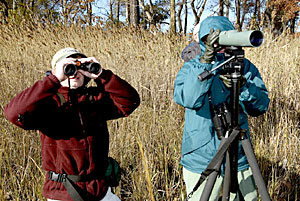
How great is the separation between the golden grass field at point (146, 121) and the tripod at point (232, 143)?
1.05 ft

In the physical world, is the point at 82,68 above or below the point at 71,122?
Answer: above

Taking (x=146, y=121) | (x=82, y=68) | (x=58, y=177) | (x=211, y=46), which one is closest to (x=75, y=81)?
(x=82, y=68)

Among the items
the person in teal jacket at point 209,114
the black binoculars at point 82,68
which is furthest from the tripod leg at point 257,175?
the black binoculars at point 82,68

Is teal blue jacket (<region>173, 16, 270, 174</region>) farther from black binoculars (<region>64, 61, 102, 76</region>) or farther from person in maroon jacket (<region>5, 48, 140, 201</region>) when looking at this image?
black binoculars (<region>64, 61, 102, 76</region>)

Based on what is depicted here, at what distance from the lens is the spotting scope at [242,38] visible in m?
1.00

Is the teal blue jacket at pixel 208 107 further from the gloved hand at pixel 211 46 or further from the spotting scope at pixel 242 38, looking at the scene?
the spotting scope at pixel 242 38

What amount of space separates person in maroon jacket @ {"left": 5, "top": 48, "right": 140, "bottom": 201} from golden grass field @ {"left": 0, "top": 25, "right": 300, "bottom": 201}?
0.76 feet

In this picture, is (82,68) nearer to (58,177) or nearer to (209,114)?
(58,177)

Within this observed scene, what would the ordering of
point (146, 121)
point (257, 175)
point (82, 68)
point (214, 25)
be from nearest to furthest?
point (257, 175) → point (82, 68) → point (214, 25) → point (146, 121)

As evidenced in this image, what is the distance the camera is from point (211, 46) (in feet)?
3.60

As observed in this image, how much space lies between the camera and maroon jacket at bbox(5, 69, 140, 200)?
4.12ft

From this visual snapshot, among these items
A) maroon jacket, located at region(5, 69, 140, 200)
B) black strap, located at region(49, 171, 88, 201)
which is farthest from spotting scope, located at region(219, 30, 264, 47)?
black strap, located at region(49, 171, 88, 201)

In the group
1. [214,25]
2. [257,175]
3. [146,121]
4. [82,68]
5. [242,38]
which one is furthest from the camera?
[146,121]

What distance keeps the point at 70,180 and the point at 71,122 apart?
0.27m
